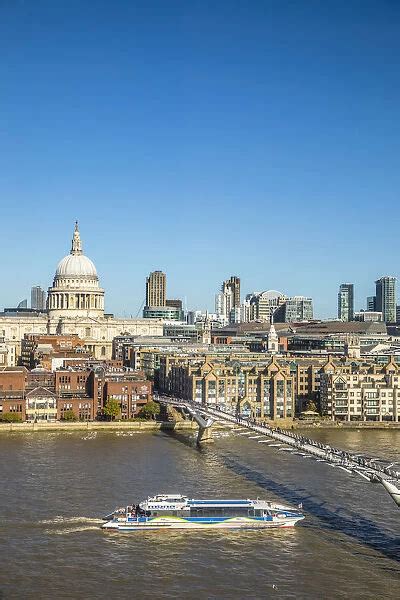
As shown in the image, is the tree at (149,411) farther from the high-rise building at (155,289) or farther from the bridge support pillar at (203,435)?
the high-rise building at (155,289)

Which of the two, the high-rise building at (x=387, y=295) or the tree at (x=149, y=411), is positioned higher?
the high-rise building at (x=387, y=295)

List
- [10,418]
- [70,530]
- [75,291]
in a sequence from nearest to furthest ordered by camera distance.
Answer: [70,530], [10,418], [75,291]

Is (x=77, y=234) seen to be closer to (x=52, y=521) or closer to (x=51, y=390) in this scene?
(x=51, y=390)

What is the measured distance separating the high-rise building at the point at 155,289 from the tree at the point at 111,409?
126 m

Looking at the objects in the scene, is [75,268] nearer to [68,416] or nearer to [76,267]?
[76,267]

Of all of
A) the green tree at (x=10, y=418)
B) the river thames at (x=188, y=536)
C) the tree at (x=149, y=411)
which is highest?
the tree at (x=149, y=411)

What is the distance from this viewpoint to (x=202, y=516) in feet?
89.6

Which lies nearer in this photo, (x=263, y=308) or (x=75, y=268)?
(x=75, y=268)

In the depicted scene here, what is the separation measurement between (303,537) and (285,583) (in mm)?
3782

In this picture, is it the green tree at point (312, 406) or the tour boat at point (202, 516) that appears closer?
the tour boat at point (202, 516)

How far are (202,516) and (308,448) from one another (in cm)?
609

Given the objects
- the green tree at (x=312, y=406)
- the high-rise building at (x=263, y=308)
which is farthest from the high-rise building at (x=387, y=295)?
the green tree at (x=312, y=406)

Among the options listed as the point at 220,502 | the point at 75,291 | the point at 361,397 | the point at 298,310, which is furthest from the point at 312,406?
the point at 298,310

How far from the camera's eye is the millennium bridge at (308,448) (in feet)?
87.0
